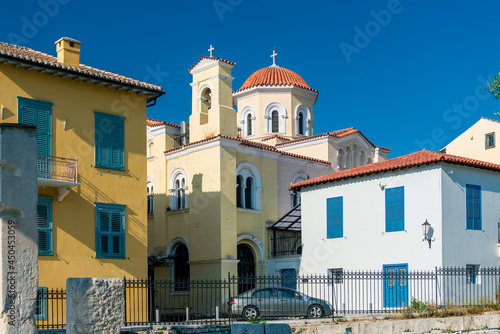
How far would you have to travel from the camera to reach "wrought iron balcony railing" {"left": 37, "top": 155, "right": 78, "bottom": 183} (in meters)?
21.2

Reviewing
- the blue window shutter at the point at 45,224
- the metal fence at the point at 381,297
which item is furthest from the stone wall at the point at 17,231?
the metal fence at the point at 381,297

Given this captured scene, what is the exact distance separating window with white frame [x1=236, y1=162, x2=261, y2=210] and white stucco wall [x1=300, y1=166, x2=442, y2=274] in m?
4.26

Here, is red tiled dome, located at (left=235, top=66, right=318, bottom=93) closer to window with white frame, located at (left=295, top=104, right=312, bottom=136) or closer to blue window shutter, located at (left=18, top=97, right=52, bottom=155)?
window with white frame, located at (left=295, top=104, right=312, bottom=136)

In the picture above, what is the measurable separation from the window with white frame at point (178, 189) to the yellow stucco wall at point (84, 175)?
9331 millimetres

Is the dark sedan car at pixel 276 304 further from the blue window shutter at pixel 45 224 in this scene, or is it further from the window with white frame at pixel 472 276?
the blue window shutter at pixel 45 224

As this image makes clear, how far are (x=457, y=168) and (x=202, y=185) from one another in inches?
496

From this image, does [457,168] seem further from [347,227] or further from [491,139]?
[491,139]

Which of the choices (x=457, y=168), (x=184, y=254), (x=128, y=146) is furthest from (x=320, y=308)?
(x=184, y=254)

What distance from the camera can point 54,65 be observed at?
21.9 m

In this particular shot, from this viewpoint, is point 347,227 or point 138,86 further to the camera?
point 347,227

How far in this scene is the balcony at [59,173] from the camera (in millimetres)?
21109

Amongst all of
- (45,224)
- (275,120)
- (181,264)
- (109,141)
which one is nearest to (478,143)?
(275,120)

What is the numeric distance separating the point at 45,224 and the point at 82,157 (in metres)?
2.71

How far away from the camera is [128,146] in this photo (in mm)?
23812
